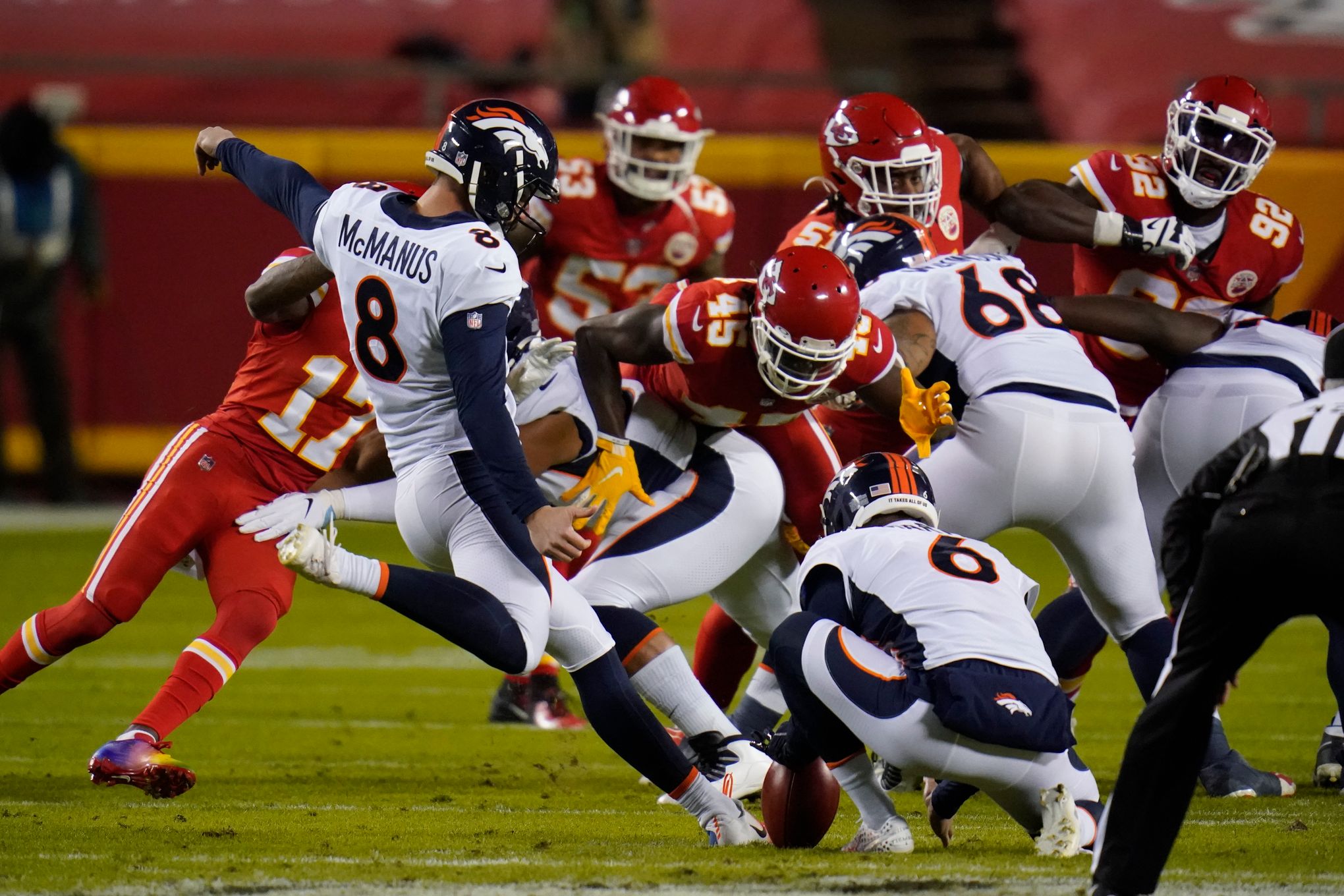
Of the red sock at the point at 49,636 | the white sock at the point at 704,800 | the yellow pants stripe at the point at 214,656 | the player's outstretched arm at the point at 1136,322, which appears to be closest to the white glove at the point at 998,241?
the player's outstretched arm at the point at 1136,322

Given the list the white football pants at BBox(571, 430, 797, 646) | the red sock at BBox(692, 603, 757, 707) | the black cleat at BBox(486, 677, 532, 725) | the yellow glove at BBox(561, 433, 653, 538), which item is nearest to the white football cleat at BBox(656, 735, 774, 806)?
the white football pants at BBox(571, 430, 797, 646)

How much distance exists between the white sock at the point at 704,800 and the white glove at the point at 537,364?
1.15m

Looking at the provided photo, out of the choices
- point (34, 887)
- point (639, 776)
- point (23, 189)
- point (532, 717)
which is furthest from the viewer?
point (23, 189)

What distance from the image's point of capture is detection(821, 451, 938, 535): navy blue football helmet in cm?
408

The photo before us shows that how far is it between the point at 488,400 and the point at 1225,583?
1566mm

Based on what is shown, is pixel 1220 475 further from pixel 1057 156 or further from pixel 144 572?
pixel 1057 156

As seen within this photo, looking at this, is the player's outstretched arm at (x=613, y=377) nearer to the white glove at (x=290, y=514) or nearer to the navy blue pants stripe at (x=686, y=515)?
the navy blue pants stripe at (x=686, y=515)

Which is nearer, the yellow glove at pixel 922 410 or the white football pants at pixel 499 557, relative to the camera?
the white football pants at pixel 499 557

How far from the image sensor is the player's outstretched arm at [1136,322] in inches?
198

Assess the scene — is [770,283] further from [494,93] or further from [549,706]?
[494,93]

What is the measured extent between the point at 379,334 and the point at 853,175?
5.96 feet

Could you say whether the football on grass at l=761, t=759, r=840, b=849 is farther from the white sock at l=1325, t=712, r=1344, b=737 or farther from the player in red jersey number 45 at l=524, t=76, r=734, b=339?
the player in red jersey number 45 at l=524, t=76, r=734, b=339

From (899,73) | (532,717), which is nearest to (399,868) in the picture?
(532,717)

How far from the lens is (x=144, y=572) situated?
4746mm
